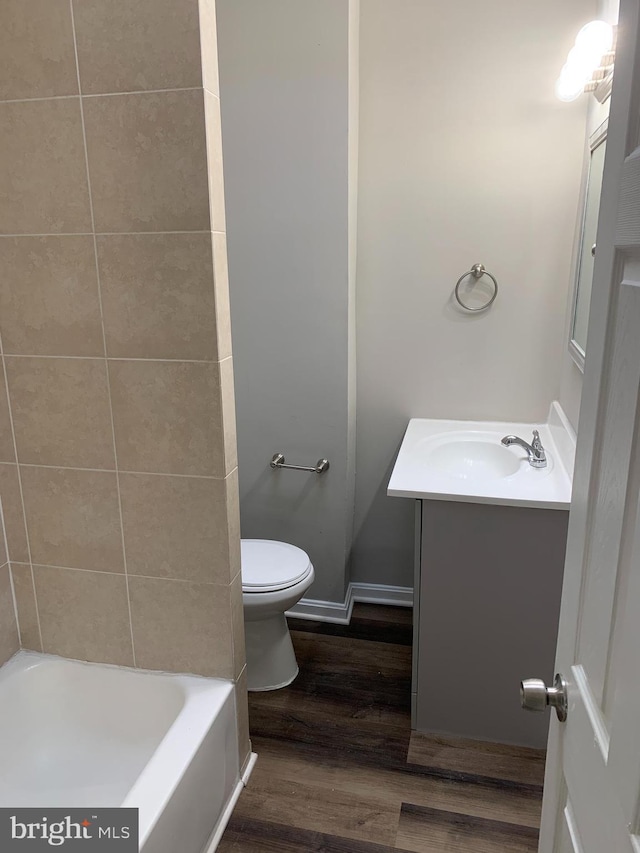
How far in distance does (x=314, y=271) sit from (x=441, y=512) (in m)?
1.07

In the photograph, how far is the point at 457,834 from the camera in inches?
68.5

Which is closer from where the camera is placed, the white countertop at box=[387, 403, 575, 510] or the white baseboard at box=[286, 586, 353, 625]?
the white countertop at box=[387, 403, 575, 510]

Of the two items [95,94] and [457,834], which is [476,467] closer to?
[457,834]

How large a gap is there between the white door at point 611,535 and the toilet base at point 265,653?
1.48m

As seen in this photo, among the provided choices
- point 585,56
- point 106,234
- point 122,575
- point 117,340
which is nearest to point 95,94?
point 106,234

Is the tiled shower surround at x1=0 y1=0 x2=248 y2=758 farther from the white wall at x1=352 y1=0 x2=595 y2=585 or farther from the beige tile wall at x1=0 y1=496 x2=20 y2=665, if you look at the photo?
the white wall at x1=352 y1=0 x2=595 y2=585

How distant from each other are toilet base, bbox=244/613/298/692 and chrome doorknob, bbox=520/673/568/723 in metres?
1.45

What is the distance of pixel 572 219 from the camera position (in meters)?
2.37

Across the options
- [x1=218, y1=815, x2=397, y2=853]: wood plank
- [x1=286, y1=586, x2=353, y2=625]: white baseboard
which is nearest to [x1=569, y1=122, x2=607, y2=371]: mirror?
[x1=286, y1=586, x2=353, y2=625]: white baseboard

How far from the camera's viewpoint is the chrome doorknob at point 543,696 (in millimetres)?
931

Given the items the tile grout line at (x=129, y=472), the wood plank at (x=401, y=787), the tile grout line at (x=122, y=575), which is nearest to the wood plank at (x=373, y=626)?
the wood plank at (x=401, y=787)

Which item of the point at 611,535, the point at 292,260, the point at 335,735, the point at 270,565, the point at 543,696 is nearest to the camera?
the point at 611,535

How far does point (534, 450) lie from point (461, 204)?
3.29ft

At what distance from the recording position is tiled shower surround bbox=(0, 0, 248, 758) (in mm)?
1405
